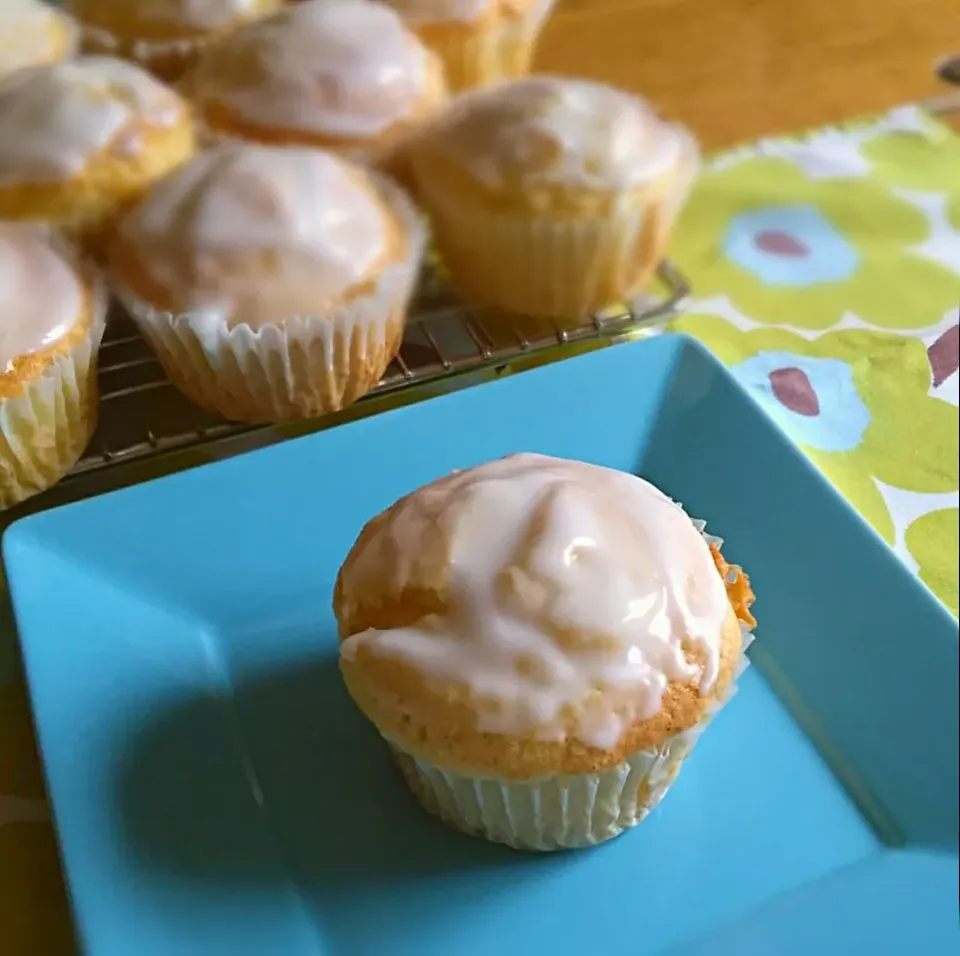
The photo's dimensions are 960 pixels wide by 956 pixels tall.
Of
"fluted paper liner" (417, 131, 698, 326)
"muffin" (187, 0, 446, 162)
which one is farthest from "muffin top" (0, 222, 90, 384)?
"fluted paper liner" (417, 131, 698, 326)

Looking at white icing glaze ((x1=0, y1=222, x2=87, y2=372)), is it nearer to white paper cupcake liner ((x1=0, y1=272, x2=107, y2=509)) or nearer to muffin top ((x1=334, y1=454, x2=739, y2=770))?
white paper cupcake liner ((x1=0, y1=272, x2=107, y2=509))

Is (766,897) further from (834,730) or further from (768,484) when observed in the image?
(768,484)

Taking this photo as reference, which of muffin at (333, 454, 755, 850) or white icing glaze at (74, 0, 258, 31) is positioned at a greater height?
white icing glaze at (74, 0, 258, 31)

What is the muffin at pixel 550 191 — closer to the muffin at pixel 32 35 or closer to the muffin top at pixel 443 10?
the muffin top at pixel 443 10

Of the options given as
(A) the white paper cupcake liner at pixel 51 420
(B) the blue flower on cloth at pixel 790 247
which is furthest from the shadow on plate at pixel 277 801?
(B) the blue flower on cloth at pixel 790 247

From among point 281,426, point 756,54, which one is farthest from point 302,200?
point 756,54
